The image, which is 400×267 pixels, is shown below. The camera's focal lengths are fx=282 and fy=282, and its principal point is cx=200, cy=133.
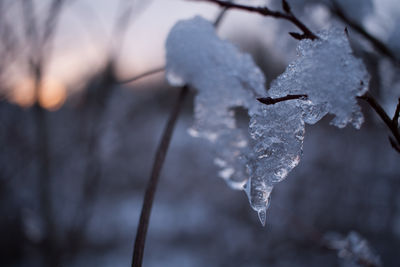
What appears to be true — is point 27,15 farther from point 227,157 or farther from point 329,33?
point 329,33

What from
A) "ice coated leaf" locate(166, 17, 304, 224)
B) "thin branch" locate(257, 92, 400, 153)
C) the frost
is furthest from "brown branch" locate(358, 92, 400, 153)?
the frost

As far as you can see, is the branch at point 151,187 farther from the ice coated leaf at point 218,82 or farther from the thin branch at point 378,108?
the thin branch at point 378,108

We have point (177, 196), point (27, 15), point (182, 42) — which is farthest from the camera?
point (177, 196)

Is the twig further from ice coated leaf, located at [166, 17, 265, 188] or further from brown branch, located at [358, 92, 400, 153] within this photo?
brown branch, located at [358, 92, 400, 153]

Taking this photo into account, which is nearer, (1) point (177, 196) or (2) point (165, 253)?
(2) point (165, 253)

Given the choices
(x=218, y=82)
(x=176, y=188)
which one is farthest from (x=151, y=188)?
(x=176, y=188)

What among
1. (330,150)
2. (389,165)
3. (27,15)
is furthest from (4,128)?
(389,165)
